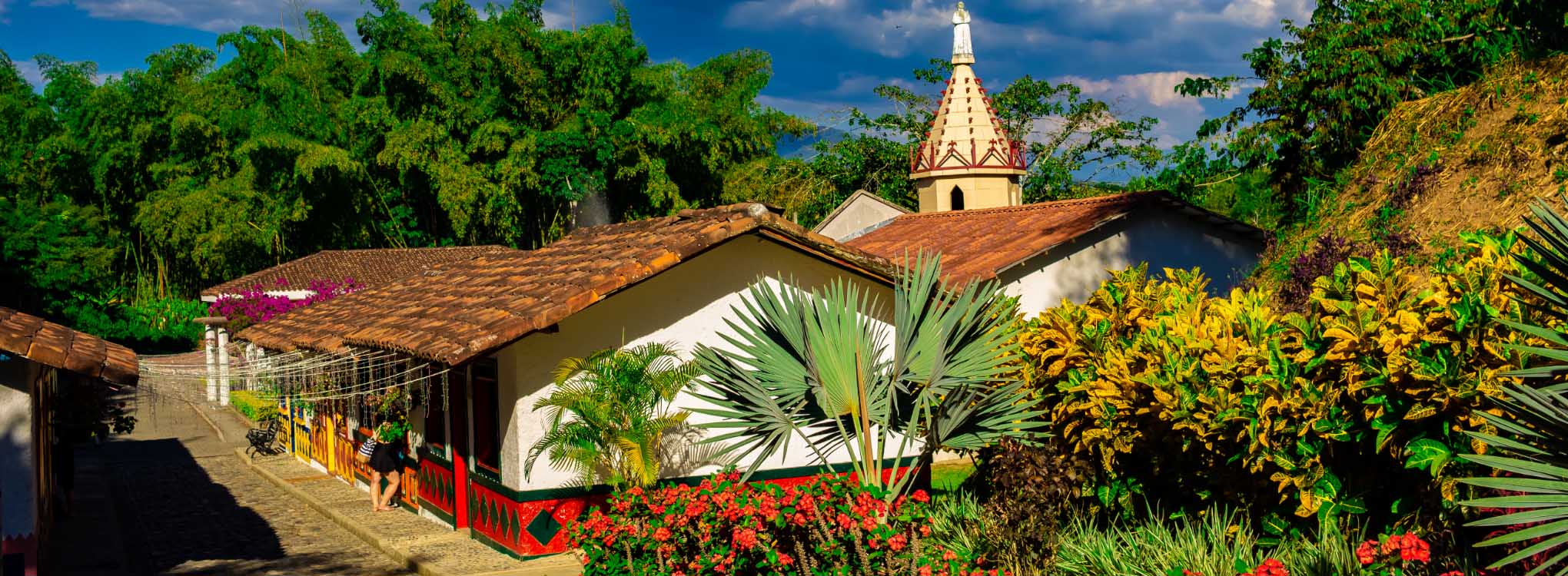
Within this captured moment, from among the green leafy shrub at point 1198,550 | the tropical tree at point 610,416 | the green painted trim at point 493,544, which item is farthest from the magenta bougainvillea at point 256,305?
the green leafy shrub at point 1198,550

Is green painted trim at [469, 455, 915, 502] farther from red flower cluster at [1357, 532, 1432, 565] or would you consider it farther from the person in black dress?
red flower cluster at [1357, 532, 1432, 565]

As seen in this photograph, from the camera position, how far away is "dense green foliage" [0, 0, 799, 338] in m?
43.1

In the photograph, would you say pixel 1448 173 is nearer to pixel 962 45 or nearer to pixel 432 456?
pixel 432 456

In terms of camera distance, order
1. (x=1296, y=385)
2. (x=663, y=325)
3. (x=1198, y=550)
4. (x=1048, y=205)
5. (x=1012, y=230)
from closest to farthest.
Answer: (x=1296, y=385) < (x=1198, y=550) < (x=663, y=325) < (x=1012, y=230) < (x=1048, y=205)

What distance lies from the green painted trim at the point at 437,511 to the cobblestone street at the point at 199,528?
1004mm

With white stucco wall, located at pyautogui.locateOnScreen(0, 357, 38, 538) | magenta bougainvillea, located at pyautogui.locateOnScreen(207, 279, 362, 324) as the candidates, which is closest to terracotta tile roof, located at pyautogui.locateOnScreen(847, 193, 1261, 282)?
white stucco wall, located at pyautogui.locateOnScreen(0, 357, 38, 538)

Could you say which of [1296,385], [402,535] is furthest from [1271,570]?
[402,535]

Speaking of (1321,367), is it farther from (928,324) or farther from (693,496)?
(693,496)

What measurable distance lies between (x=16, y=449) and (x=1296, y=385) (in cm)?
958

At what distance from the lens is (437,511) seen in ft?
54.0

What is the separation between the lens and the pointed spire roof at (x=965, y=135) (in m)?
Result: 31.7

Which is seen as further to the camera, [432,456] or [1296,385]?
[432,456]

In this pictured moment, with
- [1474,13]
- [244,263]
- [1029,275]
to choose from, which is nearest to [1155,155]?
[1029,275]

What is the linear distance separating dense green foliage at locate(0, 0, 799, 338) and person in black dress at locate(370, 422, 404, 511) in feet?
71.8
